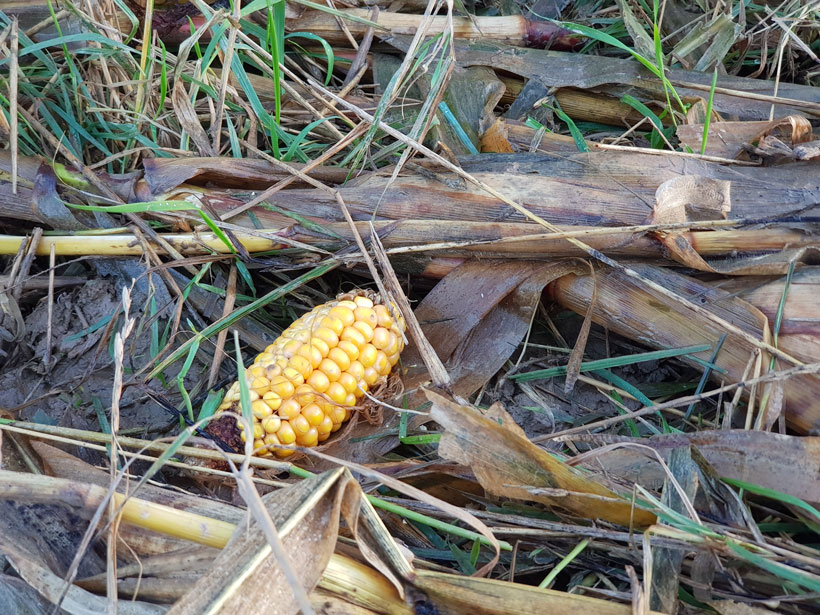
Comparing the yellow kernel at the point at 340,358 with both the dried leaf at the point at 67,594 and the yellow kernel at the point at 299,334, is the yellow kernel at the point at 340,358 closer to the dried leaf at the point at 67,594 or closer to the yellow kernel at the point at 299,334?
A: the yellow kernel at the point at 299,334

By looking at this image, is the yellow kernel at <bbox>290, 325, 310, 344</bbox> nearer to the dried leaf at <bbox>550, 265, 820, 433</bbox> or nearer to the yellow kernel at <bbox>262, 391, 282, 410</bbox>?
the yellow kernel at <bbox>262, 391, 282, 410</bbox>

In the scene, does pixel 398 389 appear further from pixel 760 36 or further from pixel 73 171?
pixel 760 36

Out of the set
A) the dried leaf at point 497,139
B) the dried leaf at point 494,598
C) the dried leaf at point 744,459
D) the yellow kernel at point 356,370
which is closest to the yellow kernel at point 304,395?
the yellow kernel at point 356,370

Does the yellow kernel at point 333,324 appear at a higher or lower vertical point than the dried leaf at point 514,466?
higher

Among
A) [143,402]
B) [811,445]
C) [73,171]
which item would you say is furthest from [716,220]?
[73,171]

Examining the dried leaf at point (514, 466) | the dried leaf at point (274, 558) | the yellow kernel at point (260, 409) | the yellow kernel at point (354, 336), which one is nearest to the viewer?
the dried leaf at point (274, 558)

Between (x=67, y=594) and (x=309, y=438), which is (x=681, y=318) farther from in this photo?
(x=67, y=594)

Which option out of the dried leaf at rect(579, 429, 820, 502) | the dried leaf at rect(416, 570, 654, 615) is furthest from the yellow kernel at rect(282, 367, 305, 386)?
the dried leaf at rect(579, 429, 820, 502)
